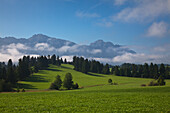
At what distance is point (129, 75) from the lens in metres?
178

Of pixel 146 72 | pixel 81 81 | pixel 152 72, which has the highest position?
pixel 152 72

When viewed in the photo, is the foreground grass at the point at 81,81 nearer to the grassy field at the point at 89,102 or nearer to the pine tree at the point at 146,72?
the pine tree at the point at 146,72

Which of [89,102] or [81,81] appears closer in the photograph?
[89,102]

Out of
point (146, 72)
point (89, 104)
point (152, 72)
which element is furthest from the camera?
point (146, 72)

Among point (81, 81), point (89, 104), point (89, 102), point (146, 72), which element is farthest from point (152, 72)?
point (89, 104)

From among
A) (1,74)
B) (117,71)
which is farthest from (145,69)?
(1,74)

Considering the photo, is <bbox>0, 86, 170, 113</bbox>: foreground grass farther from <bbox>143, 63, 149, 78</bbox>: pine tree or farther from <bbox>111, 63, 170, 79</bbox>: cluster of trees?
<bbox>143, 63, 149, 78</bbox>: pine tree

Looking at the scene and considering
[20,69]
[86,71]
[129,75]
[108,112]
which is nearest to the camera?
[108,112]

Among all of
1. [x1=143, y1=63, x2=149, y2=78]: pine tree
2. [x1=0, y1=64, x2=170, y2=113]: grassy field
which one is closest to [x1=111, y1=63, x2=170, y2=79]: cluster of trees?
[x1=143, y1=63, x2=149, y2=78]: pine tree

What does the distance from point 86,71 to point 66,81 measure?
101012mm

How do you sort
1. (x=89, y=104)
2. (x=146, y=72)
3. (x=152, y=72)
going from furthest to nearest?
(x=146, y=72) → (x=152, y=72) → (x=89, y=104)

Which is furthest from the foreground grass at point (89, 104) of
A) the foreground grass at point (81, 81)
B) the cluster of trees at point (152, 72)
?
the cluster of trees at point (152, 72)

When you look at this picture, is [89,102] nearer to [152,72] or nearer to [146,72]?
[146,72]

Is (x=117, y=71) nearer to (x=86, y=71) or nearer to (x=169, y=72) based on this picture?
(x=86, y=71)
